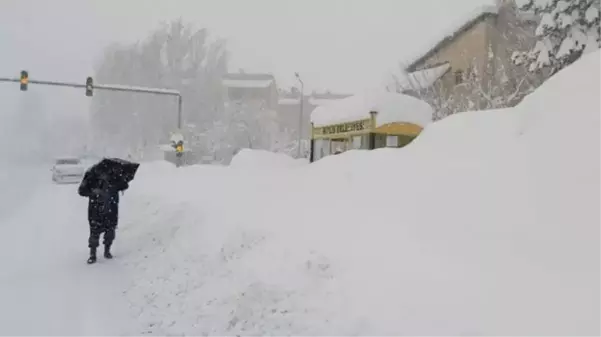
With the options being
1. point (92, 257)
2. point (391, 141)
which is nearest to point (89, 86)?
point (391, 141)

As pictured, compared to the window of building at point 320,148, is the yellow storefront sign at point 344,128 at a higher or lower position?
higher

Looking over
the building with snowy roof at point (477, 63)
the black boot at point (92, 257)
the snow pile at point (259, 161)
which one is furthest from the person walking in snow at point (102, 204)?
the building with snowy roof at point (477, 63)

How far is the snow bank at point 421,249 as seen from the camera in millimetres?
4309

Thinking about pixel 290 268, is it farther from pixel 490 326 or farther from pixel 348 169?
pixel 348 169

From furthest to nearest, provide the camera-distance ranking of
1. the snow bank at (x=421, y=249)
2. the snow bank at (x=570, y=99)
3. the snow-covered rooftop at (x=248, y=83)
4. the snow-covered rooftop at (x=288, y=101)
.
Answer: the snow-covered rooftop at (x=288, y=101) → the snow-covered rooftop at (x=248, y=83) → the snow bank at (x=570, y=99) → the snow bank at (x=421, y=249)

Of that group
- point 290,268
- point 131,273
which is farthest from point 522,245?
point 131,273

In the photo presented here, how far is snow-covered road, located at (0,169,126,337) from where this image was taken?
588cm

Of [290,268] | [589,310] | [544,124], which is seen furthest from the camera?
[544,124]

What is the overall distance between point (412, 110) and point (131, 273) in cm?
1004

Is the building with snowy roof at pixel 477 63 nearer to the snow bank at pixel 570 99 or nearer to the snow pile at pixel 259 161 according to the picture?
the snow pile at pixel 259 161

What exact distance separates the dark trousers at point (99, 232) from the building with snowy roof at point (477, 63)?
19.2 metres

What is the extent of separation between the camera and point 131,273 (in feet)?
27.5

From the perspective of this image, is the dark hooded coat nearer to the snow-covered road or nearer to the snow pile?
the snow-covered road

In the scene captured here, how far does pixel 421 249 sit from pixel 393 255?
30cm
